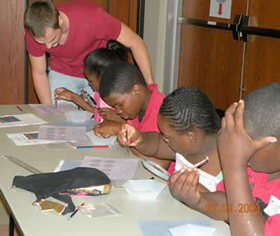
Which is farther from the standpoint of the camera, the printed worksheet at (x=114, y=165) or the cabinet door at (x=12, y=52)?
the cabinet door at (x=12, y=52)

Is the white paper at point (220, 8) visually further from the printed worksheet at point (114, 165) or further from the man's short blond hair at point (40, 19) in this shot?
the printed worksheet at point (114, 165)

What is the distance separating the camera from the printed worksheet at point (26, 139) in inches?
82.4

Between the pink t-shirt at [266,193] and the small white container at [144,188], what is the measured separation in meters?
0.22

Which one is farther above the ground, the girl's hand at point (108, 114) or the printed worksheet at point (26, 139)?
the girl's hand at point (108, 114)

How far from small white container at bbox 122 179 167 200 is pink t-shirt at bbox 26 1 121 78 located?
1.50 m

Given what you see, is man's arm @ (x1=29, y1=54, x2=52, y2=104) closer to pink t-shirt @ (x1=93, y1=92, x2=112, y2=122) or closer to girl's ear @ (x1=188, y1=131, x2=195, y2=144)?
pink t-shirt @ (x1=93, y1=92, x2=112, y2=122)

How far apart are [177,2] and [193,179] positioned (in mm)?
3558

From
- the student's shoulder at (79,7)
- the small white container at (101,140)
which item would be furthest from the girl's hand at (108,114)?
the student's shoulder at (79,7)

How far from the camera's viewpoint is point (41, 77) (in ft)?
9.79

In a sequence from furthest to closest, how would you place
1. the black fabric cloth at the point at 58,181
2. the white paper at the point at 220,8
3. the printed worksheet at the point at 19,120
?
the white paper at the point at 220,8, the printed worksheet at the point at 19,120, the black fabric cloth at the point at 58,181

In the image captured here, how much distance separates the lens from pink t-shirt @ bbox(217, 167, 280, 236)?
1.20 meters

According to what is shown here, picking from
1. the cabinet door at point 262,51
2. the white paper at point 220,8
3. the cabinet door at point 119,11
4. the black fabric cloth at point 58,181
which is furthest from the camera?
the cabinet door at point 119,11

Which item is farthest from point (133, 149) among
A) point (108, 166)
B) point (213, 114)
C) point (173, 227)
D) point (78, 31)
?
point (78, 31)

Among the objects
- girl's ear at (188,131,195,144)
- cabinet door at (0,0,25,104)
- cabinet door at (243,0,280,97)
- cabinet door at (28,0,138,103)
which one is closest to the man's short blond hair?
girl's ear at (188,131,195,144)
